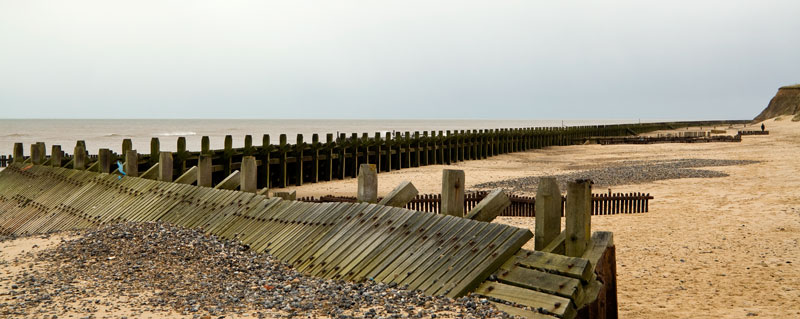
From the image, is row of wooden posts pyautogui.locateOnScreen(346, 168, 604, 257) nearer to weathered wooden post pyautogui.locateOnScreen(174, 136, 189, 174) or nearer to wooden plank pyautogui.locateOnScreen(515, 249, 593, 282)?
wooden plank pyautogui.locateOnScreen(515, 249, 593, 282)

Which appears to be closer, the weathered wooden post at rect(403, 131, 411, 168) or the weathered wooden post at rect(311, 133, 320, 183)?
the weathered wooden post at rect(311, 133, 320, 183)

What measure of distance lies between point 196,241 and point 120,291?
223cm

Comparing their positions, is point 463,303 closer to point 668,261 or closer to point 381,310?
point 381,310

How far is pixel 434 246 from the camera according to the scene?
6535 mm

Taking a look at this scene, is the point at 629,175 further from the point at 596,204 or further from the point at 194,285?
the point at 194,285

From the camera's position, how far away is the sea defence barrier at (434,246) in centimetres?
562

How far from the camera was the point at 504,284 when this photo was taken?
5863 mm

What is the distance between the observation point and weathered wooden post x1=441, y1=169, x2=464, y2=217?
262 inches

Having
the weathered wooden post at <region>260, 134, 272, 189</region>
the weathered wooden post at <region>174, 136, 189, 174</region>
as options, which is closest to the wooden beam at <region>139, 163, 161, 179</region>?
the weathered wooden post at <region>174, 136, 189, 174</region>

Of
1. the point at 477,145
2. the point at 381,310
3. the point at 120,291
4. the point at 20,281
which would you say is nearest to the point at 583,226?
the point at 381,310

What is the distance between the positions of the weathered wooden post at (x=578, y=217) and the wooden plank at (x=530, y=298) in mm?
560

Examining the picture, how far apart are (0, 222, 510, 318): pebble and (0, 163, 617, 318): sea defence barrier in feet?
0.70

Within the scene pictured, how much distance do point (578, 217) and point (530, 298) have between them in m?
0.83

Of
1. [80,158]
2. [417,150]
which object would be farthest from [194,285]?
[417,150]
